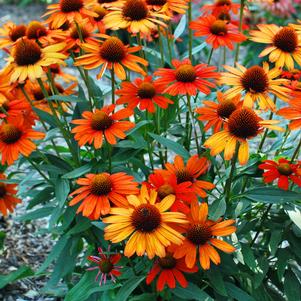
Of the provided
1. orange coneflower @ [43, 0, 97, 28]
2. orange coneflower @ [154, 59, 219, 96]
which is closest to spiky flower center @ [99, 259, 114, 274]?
orange coneflower @ [154, 59, 219, 96]

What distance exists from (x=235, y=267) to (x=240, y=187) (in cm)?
33

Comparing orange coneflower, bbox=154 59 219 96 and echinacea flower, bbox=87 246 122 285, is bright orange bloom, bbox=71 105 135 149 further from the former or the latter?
echinacea flower, bbox=87 246 122 285

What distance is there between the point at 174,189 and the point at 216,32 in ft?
2.52

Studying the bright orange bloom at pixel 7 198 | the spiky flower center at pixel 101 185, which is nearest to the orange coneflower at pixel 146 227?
the spiky flower center at pixel 101 185

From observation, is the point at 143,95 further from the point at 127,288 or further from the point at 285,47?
the point at 127,288

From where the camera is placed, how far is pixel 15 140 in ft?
5.96

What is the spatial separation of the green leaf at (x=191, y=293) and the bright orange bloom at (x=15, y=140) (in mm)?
671

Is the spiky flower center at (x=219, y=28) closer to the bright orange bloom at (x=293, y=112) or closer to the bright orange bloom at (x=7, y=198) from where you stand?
the bright orange bloom at (x=293, y=112)

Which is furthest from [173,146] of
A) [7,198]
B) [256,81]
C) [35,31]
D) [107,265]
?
[7,198]

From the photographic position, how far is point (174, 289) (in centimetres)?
166

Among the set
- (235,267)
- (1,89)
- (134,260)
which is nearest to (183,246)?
(235,267)

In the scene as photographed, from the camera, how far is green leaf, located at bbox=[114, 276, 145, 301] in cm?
161

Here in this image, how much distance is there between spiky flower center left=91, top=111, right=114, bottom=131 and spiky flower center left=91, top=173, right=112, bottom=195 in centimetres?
20

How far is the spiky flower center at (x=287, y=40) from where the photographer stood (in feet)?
5.94
